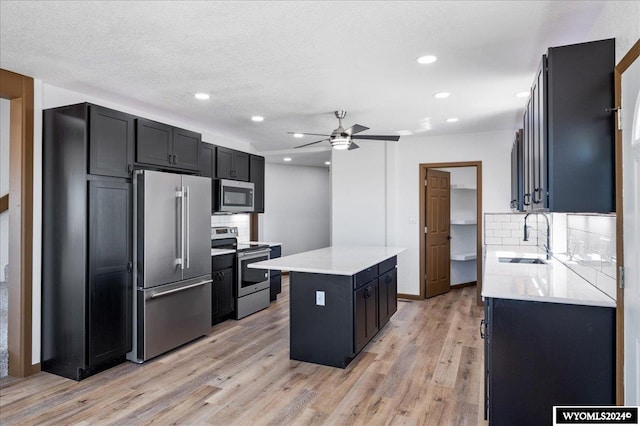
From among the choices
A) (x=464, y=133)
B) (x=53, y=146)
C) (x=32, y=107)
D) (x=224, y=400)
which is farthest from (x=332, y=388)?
(x=464, y=133)

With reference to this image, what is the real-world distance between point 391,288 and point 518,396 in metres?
2.36

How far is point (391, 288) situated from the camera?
14.4 feet

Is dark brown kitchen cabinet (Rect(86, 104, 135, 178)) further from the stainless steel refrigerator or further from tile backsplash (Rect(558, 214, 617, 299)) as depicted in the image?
tile backsplash (Rect(558, 214, 617, 299))

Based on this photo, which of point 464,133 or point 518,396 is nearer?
point 518,396

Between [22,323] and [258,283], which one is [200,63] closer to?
[22,323]

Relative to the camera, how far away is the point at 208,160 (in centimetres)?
477

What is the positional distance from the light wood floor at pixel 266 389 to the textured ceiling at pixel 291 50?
2407 millimetres

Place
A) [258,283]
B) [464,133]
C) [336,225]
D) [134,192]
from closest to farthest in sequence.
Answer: [134,192]
[258,283]
[464,133]
[336,225]

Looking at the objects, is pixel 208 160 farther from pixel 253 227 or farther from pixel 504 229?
pixel 504 229

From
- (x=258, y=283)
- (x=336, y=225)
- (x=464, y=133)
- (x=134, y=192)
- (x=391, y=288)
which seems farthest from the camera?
(x=336, y=225)

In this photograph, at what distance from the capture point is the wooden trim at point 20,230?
122 inches

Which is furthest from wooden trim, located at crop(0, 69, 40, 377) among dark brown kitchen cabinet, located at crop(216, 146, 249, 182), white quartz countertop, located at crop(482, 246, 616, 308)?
white quartz countertop, located at crop(482, 246, 616, 308)

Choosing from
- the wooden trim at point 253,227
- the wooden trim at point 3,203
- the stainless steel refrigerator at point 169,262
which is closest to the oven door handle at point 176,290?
the stainless steel refrigerator at point 169,262

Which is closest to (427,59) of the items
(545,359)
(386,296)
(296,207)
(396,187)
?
(545,359)
